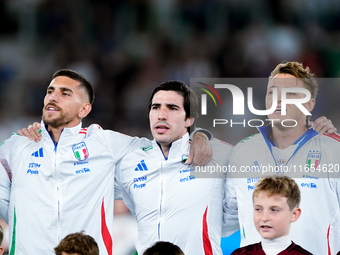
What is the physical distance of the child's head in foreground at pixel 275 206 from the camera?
10.5ft

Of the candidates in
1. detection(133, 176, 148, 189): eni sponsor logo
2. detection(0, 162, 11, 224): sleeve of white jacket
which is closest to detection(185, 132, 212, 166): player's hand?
detection(133, 176, 148, 189): eni sponsor logo

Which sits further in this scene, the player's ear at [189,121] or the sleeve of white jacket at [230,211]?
the player's ear at [189,121]

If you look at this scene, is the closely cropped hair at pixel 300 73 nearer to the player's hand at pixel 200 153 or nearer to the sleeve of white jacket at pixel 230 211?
the player's hand at pixel 200 153

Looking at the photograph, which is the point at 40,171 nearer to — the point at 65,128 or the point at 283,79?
the point at 65,128

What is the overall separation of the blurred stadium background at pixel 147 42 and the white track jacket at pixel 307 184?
3.27 meters

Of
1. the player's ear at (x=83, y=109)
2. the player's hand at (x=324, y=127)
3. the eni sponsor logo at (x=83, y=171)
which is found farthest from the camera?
the player's ear at (x=83, y=109)

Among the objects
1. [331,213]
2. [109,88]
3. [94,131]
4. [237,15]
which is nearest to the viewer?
[331,213]

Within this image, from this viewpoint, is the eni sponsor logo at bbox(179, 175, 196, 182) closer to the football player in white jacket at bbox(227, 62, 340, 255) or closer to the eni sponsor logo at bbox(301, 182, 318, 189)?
the football player in white jacket at bbox(227, 62, 340, 255)

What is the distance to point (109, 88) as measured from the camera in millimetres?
7051

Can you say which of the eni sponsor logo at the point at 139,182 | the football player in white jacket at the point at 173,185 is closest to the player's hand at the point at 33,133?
the football player in white jacket at the point at 173,185

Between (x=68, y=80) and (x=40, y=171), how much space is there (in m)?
0.93

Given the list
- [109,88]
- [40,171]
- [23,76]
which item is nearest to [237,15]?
[109,88]

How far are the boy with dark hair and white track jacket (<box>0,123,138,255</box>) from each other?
4.53ft

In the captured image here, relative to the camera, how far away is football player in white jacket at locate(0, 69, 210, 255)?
3.84 meters
